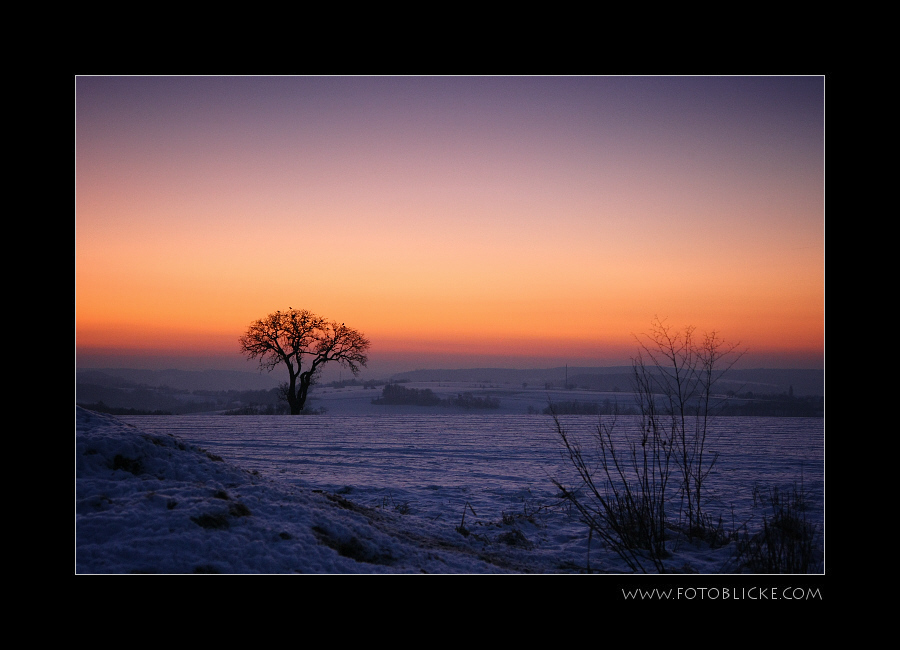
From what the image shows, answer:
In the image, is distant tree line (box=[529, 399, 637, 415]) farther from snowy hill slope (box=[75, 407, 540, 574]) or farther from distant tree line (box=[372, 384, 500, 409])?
snowy hill slope (box=[75, 407, 540, 574])

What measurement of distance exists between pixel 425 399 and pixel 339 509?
30.7 meters

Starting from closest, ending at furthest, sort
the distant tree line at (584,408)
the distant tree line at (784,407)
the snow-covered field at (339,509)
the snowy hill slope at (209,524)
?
the snowy hill slope at (209,524)
the snow-covered field at (339,509)
the distant tree line at (784,407)
the distant tree line at (584,408)

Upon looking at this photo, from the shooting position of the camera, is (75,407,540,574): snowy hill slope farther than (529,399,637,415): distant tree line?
No

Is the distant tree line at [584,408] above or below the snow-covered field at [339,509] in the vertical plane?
below

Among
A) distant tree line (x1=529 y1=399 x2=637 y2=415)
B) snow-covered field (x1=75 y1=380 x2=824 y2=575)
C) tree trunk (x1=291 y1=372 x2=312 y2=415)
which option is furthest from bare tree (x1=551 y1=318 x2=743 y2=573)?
tree trunk (x1=291 y1=372 x2=312 y2=415)

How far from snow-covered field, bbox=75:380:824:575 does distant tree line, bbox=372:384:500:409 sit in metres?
20.9

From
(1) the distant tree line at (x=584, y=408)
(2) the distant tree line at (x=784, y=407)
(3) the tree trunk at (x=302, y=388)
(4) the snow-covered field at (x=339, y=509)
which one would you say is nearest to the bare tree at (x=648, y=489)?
(4) the snow-covered field at (x=339, y=509)

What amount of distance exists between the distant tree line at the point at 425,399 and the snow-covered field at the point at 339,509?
2093cm

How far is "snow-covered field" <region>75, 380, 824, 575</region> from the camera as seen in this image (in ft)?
13.6

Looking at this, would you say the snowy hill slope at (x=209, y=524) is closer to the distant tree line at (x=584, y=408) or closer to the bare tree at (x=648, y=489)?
the bare tree at (x=648, y=489)

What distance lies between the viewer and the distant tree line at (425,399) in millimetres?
33750

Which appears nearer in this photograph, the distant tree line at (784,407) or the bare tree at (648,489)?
the bare tree at (648,489)
